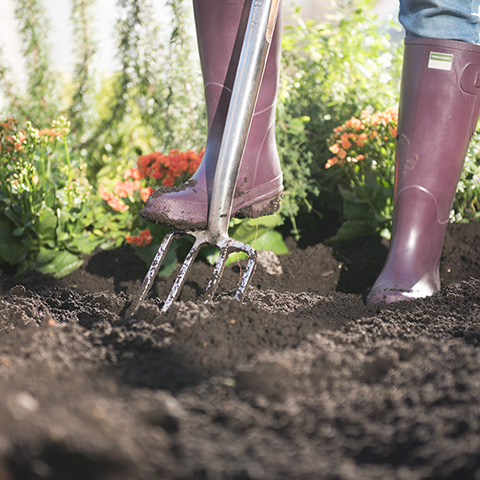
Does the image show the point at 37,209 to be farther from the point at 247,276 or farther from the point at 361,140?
the point at 361,140

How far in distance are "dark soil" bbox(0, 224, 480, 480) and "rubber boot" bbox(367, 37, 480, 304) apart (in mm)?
248

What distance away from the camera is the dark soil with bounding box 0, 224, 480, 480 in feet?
2.16

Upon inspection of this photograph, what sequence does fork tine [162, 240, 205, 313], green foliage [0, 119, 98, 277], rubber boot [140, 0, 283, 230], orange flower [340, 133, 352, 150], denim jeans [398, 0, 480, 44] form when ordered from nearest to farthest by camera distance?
fork tine [162, 240, 205, 313], denim jeans [398, 0, 480, 44], rubber boot [140, 0, 283, 230], green foliage [0, 119, 98, 277], orange flower [340, 133, 352, 150]

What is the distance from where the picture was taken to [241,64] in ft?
4.91

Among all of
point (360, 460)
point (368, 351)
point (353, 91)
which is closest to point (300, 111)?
point (353, 91)

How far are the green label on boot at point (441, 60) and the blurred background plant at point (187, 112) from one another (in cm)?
74

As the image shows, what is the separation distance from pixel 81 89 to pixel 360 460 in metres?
3.29

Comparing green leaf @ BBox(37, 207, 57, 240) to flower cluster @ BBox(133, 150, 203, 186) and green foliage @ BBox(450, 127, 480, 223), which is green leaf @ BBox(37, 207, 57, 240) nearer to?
flower cluster @ BBox(133, 150, 203, 186)

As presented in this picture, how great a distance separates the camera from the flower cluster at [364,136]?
2.38 meters

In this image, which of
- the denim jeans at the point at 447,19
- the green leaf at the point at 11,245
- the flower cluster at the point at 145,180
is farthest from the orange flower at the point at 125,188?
the denim jeans at the point at 447,19

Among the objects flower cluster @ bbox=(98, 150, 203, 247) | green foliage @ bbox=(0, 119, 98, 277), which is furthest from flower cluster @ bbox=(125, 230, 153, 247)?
green foliage @ bbox=(0, 119, 98, 277)

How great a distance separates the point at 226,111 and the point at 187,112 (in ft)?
5.08

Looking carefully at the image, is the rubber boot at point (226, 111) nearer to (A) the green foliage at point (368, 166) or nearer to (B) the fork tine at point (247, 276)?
(B) the fork tine at point (247, 276)

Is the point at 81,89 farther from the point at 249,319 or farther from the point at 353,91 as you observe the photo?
the point at 249,319
